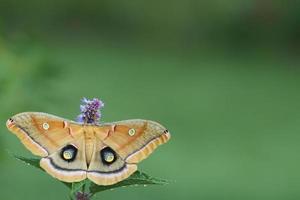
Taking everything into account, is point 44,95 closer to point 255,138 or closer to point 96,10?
point 255,138

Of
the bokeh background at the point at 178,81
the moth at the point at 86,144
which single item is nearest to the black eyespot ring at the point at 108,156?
the moth at the point at 86,144

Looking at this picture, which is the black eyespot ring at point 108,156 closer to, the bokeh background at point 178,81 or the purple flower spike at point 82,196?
the purple flower spike at point 82,196

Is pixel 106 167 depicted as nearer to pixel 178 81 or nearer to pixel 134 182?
pixel 134 182

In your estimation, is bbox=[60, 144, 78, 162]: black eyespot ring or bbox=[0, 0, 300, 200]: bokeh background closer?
bbox=[60, 144, 78, 162]: black eyespot ring

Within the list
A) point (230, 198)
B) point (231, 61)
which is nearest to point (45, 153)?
point (230, 198)

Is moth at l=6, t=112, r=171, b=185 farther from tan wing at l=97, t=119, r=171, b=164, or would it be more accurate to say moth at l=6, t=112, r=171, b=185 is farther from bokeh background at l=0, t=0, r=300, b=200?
bokeh background at l=0, t=0, r=300, b=200

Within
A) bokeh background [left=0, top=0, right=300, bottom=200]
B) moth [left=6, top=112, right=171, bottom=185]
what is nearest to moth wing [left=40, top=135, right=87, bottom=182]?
moth [left=6, top=112, right=171, bottom=185]

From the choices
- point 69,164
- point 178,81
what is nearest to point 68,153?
point 69,164
